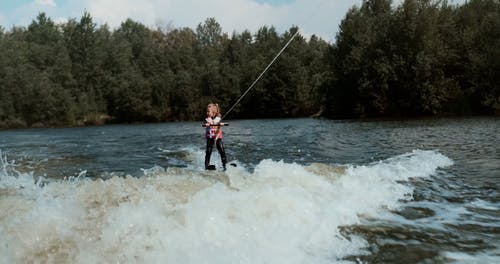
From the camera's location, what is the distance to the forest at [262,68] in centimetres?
5062

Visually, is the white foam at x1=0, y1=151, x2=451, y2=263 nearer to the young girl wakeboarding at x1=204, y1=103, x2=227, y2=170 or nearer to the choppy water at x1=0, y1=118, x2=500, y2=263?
the choppy water at x1=0, y1=118, x2=500, y2=263

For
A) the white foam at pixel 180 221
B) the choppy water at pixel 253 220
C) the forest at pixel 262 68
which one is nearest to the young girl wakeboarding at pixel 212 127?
the choppy water at pixel 253 220

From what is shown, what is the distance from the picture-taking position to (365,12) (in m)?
63.4

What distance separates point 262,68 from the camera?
83188mm

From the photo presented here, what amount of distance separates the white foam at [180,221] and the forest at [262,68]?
44.0 meters

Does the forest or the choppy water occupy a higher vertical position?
the forest

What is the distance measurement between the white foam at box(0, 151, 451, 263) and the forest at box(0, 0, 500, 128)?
44035 millimetres

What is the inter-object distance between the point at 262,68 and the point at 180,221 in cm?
7807

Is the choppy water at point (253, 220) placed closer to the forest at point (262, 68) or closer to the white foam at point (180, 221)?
the white foam at point (180, 221)

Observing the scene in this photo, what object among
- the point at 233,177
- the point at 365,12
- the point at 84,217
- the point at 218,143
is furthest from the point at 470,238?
the point at 365,12

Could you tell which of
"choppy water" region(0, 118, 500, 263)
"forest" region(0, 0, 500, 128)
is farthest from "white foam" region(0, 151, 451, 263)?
"forest" region(0, 0, 500, 128)

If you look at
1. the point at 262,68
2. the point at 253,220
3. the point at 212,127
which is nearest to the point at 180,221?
the point at 253,220

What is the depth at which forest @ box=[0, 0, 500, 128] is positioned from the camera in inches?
1993

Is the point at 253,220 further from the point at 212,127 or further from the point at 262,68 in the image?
the point at 262,68
